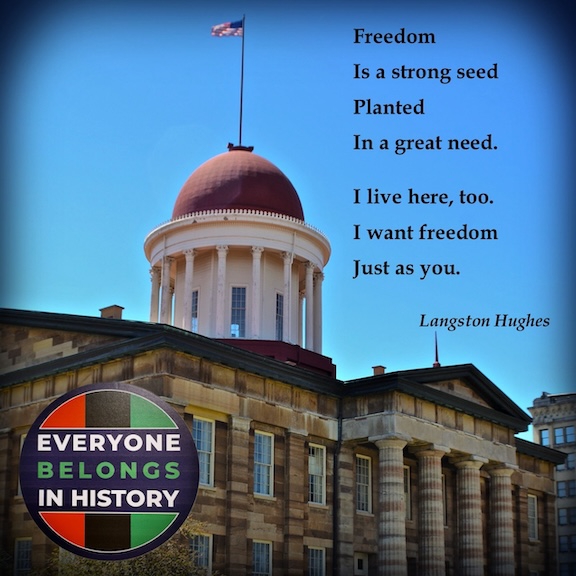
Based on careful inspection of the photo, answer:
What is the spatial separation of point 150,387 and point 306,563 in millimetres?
9999

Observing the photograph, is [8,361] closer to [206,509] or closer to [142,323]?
[142,323]

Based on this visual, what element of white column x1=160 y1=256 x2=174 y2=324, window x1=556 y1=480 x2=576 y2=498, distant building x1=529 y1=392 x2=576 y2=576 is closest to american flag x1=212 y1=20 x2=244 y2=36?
white column x1=160 y1=256 x2=174 y2=324

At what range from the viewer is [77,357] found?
37.9m

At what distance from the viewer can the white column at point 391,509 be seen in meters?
40.9

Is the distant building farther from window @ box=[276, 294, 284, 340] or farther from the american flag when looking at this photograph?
the american flag

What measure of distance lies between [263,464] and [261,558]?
134 inches

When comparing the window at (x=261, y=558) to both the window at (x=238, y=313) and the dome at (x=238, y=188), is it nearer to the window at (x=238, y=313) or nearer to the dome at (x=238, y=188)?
the window at (x=238, y=313)

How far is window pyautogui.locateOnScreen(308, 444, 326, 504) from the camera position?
42062 mm

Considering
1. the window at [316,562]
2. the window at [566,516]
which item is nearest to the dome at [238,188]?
the window at [316,562]

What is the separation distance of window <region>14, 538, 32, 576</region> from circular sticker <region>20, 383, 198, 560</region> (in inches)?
607

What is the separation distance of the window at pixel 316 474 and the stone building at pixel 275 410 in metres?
0.06

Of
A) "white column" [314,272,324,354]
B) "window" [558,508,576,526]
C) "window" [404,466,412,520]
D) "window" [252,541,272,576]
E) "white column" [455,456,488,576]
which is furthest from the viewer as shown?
"window" [558,508,576,526]

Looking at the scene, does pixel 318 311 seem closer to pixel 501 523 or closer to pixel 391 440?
pixel 391 440

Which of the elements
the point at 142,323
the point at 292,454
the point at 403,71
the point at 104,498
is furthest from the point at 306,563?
the point at 403,71
